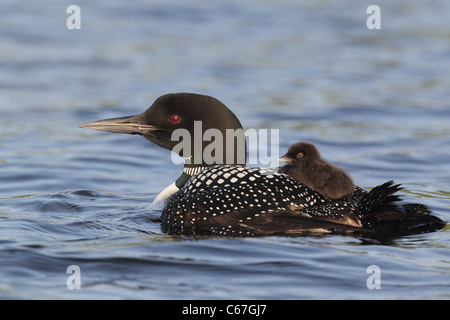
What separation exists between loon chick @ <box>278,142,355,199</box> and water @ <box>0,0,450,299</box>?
0.65 meters

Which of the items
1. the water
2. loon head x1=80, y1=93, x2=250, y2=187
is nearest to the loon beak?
loon head x1=80, y1=93, x2=250, y2=187

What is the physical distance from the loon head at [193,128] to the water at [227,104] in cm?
46

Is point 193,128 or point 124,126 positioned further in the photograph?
point 124,126

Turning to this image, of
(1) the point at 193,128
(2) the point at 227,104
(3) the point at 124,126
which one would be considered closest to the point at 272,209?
(1) the point at 193,128

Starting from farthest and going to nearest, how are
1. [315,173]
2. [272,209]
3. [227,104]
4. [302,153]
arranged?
1. [227,104]
2. [302,153]
3. [315,173]
4. [272,209]

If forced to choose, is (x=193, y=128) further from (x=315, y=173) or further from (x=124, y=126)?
(x=315, y=173)

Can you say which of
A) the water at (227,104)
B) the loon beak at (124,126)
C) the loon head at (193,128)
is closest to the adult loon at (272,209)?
the water at (227,104)

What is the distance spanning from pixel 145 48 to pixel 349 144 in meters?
4.36

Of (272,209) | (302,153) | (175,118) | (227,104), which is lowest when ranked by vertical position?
(272,209)

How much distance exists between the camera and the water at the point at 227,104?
4438 mm

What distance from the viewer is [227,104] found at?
953 centimetres

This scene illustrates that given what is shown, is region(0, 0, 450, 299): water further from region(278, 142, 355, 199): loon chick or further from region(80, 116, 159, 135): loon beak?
region(278, 142, 355, 199): loon chick

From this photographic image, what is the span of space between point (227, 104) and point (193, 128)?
396 centimetres

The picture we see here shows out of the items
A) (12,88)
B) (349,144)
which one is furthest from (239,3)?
(349,144)
